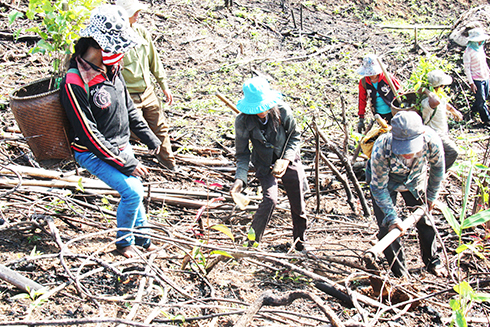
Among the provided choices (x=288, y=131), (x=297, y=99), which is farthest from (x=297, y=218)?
(x=297, y=99)

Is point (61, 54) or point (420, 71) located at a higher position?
point (61, 54)

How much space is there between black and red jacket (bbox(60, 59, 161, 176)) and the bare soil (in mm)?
666

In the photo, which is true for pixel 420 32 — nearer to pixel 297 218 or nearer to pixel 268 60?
pixel 268 60

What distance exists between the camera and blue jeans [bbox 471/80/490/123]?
8039 millimetres

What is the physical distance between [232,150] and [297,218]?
2462 millimetres

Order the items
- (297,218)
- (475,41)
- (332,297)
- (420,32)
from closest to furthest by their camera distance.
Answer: (332,297), (297,218), (475,41), (420,32)

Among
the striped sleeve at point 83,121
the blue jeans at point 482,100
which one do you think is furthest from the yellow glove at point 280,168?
the blue jeans at point 482,100

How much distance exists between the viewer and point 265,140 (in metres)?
3.66

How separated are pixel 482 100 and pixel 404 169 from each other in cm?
595

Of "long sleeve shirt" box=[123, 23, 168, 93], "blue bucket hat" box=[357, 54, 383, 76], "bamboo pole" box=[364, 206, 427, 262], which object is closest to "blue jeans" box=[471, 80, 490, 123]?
"blue bucket hat" box=[357, 54, 383, 76]

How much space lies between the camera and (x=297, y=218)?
3.99m

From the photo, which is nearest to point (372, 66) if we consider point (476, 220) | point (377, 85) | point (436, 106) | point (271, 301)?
point (377, 85)

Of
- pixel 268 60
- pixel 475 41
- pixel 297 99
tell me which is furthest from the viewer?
pixel 268 60

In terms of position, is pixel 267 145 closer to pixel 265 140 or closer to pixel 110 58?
pixel 265 140
